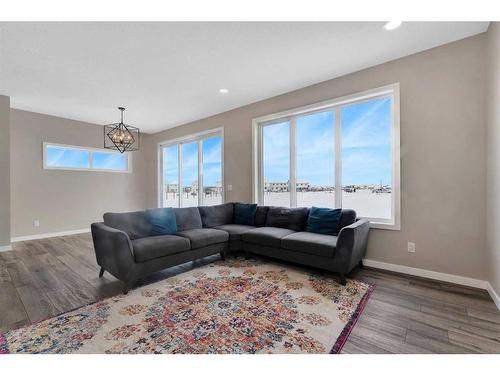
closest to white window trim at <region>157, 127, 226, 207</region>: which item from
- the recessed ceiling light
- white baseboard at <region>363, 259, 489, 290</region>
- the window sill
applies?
the window sill

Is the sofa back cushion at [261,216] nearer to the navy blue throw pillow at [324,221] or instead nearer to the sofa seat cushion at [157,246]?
the navy blue throw pillow at [324,221]

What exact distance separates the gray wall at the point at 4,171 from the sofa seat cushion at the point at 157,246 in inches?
125

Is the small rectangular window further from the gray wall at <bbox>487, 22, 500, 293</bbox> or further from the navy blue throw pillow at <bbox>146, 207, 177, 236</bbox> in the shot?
the gray wall at <bbox>487, 22, 500, 293</bbox>

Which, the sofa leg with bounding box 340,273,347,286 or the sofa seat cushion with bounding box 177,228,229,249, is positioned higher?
the sofa seat cushion with bounding box 177,228,229,249

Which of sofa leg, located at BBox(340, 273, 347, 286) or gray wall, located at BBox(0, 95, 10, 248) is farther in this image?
gray wall, located at BBox(0, 95, 10, 248)

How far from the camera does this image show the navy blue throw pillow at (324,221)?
10.1 feet

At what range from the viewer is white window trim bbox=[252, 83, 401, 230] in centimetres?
292

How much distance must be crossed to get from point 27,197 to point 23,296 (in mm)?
3672

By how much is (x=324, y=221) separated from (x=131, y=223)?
2.64 metres

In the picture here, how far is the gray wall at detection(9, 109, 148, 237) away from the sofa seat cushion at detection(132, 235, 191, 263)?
3989mm

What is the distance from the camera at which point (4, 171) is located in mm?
3951

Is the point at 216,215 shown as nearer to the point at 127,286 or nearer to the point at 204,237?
the point at 204,237

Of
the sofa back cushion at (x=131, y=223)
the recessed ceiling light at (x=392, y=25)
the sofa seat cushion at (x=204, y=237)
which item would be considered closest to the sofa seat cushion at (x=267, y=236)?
the sofa seat cushion at (x=204, y=237)
